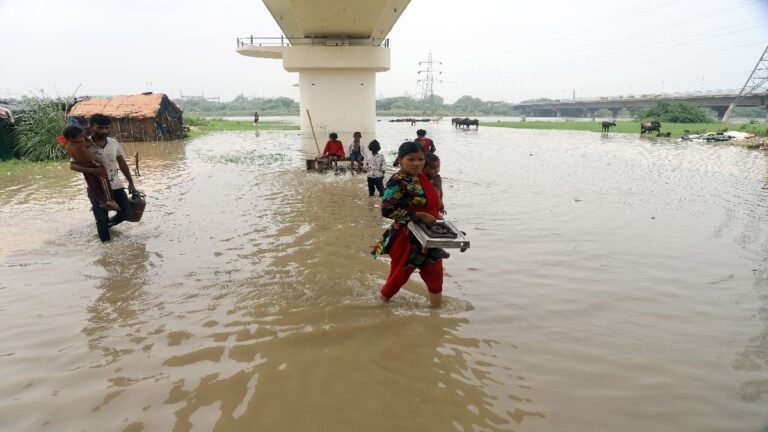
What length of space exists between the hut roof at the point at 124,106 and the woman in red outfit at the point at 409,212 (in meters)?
22.2

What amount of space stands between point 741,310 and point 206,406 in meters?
4.36

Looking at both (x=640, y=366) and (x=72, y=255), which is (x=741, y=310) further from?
(x=72, y=255)

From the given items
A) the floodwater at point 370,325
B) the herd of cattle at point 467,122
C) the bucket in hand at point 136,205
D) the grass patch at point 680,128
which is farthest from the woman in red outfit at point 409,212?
the herd of cattle at point 467,122

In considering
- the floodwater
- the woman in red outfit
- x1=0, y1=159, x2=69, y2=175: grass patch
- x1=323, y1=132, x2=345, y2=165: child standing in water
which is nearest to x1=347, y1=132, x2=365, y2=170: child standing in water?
x1=323, y1=132, x2=345, y2=165: child standing in water

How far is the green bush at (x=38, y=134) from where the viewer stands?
45.1 ft

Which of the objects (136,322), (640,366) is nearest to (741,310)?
(640,366)

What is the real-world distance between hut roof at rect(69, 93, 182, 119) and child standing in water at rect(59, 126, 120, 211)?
18.8m

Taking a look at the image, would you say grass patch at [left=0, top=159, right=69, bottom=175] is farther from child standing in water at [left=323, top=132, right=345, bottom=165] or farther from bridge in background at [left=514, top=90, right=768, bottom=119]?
bridge in background at [left=514, top=90, right=768, bottom=119]

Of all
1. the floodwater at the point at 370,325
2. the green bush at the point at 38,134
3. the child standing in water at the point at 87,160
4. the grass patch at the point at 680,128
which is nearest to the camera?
the floodwater at the point at 370,325

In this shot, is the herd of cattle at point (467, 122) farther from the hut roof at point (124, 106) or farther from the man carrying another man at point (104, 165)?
the man carrying another man at point (104, 165)

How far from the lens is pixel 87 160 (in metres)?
5.36

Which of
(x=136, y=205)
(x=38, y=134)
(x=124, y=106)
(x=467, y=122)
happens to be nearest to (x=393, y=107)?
(x=467, y=122)

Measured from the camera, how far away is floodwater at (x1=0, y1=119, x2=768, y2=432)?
2.55m

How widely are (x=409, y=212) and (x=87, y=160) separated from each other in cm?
421
